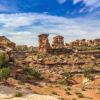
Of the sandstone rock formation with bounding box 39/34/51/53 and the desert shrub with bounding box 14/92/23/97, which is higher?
the sandstone rock formation with bounding box 39/34/51/53

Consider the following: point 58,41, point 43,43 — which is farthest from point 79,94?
point 58,41

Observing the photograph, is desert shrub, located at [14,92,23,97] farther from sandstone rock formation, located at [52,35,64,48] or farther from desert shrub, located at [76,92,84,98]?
sandstone rock formation, located at [52,35,64,48]

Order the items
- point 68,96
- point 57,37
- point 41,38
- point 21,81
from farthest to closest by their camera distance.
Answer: point 57,37 < point 41,38 < point 21,81 < point 68,96

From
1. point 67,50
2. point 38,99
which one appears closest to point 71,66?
point 67,50

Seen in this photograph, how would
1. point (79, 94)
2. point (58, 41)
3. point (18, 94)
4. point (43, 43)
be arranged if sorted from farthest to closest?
1. point (58, 41)
2. point (43, 43)
3. point (79, 94)
4. point (18, 94)

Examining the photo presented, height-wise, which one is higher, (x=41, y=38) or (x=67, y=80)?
(x=41, y=38)

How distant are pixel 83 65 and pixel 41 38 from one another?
20.9 metres

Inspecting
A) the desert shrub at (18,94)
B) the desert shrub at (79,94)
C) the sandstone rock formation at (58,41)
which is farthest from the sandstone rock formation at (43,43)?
the desert shrub at (18,94)

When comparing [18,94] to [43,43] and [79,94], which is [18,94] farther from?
[43,43]

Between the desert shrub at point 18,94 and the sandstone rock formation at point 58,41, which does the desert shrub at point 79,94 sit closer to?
the desert shrub at point 18,94

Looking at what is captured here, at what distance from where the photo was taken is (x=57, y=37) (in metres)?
113

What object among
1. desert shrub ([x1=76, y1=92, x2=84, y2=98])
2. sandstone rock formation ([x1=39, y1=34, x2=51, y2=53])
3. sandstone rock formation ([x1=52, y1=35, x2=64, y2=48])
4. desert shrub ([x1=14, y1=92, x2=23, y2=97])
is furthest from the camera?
sandstone rock formation ([x1=52, y1=35, x2=64, y2=48])

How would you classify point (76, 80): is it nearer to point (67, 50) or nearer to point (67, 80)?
point (67, 80)

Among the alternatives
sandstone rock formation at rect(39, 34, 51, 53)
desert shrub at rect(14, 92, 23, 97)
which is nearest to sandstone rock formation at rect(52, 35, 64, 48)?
sandstone rock formation at rect(39, 34, 51, 53)
